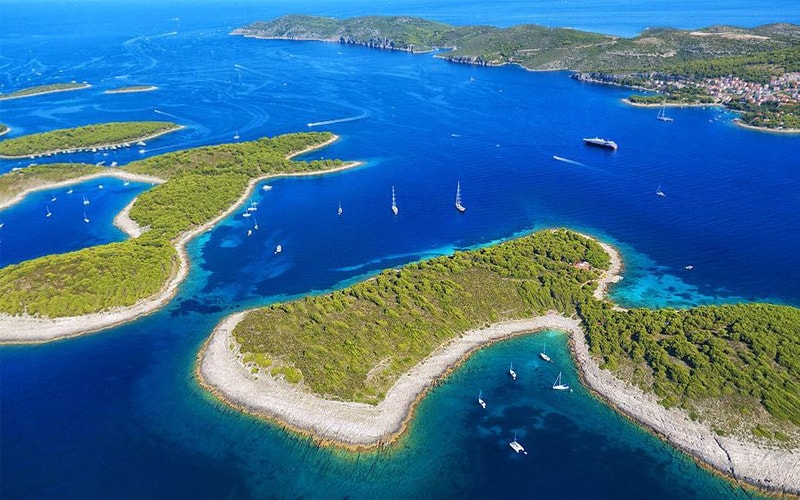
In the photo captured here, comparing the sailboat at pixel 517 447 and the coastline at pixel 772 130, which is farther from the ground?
the coastline at pixel 772 130

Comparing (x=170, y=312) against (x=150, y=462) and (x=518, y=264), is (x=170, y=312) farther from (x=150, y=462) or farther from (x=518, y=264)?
(x=518, y=264)

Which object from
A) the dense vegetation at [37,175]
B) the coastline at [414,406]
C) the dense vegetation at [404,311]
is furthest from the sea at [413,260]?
the dense vegetation at [404,311]

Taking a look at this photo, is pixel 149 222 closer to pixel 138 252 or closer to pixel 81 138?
pixel 138 252

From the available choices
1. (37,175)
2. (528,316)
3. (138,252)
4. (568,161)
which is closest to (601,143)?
(568,161)

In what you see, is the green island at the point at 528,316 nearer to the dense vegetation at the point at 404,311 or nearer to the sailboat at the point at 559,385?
the dense vegetation at the point at 404,311

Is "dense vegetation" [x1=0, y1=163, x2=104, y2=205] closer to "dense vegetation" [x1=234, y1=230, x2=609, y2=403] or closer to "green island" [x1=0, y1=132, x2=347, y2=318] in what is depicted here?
"green island" [x1=0, y1=132, x2=347, y2=318]

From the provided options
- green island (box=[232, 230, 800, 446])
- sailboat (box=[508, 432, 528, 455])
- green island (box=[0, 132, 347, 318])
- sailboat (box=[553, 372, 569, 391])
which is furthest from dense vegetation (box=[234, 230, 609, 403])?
green island (box=[0, 132, 347, 318])
